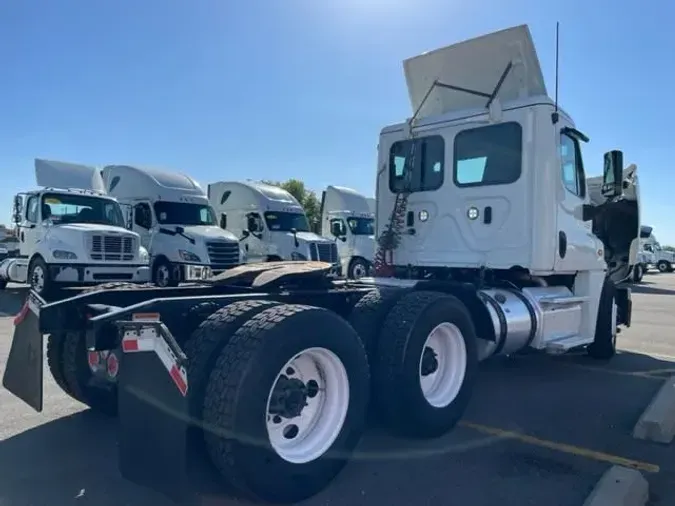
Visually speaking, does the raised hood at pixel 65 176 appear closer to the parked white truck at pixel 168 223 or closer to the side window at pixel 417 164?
the parked white truck at pixel 168 223

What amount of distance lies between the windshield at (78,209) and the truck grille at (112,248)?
85 cm

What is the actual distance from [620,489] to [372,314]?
209 centimetres

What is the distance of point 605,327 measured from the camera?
774 centimetres

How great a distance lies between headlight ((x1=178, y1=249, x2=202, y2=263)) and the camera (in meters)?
15.8

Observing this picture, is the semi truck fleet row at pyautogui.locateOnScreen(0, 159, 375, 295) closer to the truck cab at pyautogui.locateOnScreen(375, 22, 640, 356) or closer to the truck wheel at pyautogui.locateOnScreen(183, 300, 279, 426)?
the truck cab at pyautogui.locateOnScreen(375, 22, 640, 356)

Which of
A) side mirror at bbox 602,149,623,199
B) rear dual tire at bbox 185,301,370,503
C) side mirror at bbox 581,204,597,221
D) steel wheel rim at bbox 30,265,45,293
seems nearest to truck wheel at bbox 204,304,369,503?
rear dual tire at bbox 185,301,370,503

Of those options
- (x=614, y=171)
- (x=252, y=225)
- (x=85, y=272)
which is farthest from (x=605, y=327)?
(x=252, y=225)

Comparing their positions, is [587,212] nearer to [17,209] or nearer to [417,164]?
[417,164]

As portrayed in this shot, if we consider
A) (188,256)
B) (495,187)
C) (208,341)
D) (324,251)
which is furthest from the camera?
(324,251)

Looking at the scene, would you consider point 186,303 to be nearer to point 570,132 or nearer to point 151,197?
point 570,132

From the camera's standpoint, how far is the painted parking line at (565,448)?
4191mm

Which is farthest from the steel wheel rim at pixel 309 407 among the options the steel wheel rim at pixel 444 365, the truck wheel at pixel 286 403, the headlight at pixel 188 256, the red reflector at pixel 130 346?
the headlight at pixel 188 256

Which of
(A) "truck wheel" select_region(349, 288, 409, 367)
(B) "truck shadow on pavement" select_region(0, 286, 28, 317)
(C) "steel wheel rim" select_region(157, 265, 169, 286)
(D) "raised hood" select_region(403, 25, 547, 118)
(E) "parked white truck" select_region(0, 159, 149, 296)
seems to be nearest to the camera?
(A) "truck wheel" select_region(349, 288, 409, 367)

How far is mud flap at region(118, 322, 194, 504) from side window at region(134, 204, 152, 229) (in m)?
13.9
